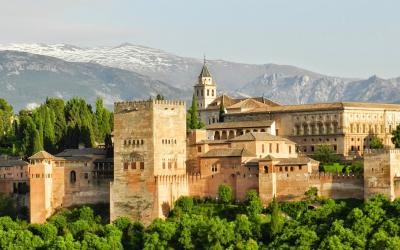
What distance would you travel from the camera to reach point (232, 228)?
2445 inches

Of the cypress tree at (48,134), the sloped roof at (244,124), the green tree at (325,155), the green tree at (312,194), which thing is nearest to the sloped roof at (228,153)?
the green tree at (312,194)

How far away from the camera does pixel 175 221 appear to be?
66.1 metres

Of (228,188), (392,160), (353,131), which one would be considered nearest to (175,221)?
(228,188)

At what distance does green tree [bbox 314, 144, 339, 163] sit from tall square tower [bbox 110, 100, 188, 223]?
13.0 metres

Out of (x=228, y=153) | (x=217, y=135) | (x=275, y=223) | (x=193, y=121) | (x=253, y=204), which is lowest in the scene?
(x=275, y=223)

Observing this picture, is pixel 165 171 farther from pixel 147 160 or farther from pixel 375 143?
pixel 375 143

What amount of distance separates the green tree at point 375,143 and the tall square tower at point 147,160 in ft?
57.0

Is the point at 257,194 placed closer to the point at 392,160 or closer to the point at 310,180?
the point at 310,180

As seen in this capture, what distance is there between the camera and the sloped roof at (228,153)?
68806 millimetres

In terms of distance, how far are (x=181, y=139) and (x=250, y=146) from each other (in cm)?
463

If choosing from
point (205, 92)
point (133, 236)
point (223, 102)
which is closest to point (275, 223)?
point (133, 236)

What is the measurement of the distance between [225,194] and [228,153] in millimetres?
3151

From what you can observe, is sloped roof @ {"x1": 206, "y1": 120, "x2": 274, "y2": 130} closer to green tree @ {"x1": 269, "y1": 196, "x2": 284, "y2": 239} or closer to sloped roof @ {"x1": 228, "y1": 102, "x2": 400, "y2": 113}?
sloped roof @ {"x1": 228, "y1": 102, "x2": 400, "y2": 113}

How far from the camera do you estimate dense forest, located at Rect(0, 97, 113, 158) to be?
83750 millimetres
